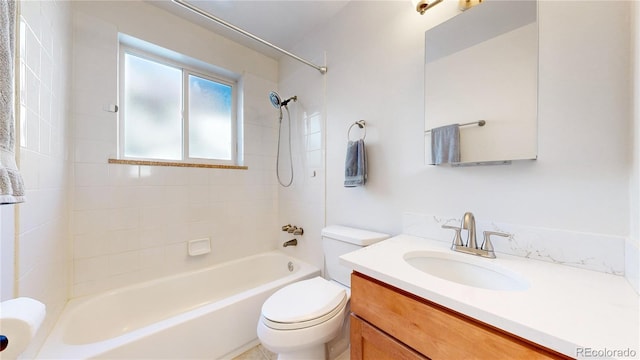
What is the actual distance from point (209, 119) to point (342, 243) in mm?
1675

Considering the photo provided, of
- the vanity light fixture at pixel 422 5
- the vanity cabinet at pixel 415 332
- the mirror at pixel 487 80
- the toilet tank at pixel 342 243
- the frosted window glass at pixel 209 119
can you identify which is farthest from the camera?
the frosted window glass at pixel 209 119

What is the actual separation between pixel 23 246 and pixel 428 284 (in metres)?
1.40

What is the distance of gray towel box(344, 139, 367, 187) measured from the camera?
4.80 ft

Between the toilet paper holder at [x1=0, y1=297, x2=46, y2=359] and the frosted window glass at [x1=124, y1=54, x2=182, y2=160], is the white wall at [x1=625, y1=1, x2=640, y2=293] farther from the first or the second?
the frosted window glass at [x1=124, y1=54, x2=182, y2=160]

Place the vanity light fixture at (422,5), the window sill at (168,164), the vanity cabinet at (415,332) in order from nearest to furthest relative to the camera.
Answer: the vanity cabinet at (415,332) < the vanity light fixture at (422,5) < the window sill at (168,164)

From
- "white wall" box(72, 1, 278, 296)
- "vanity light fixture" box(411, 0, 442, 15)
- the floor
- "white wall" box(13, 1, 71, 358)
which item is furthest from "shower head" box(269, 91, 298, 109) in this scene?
the floor

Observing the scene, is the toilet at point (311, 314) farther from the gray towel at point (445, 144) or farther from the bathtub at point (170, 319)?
the gray towel at point (445, 144)

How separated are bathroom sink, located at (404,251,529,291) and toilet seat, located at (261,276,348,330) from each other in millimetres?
455

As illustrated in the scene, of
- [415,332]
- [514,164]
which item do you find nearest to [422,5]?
[514,164]

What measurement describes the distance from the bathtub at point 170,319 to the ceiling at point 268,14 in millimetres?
2007

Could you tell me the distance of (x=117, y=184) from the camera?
1.55 meters

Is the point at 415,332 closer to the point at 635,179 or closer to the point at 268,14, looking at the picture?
the point at 635,179

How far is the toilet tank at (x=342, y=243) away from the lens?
4.32 ft

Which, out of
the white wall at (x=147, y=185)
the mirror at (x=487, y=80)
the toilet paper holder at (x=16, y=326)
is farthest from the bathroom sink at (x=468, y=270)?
the white wall at (x=147, y=185)
